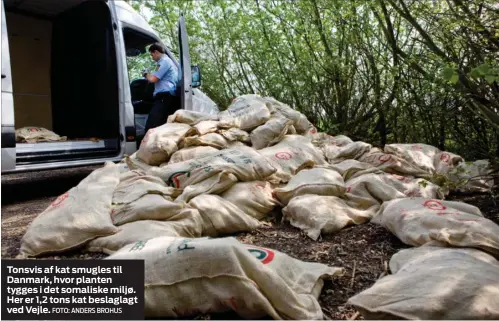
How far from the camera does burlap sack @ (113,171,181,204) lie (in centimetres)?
263

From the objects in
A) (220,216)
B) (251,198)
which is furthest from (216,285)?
(251,198)

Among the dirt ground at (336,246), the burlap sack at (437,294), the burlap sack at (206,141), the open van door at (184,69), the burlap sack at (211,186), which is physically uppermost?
the open van door at (184,69)

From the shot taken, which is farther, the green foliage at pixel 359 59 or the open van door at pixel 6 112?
the green foliage at pixel 359 59

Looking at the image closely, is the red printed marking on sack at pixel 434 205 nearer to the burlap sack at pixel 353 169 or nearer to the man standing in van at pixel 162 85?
the burlap sack at pixel 353 169

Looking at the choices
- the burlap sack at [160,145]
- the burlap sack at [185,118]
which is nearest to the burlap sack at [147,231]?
the burlap sack at [160,145]

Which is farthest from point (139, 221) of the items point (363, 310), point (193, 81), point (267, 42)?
point (267, 42)

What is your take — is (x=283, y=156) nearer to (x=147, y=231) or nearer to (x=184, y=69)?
(x=147, y=231)

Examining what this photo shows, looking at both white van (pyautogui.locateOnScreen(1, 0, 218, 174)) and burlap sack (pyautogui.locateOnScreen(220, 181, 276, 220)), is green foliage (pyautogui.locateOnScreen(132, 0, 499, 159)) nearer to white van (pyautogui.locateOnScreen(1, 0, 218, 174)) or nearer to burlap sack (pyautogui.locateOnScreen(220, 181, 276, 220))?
white van (pyautogui.locateOnScreen(1, 0, 218, 174))

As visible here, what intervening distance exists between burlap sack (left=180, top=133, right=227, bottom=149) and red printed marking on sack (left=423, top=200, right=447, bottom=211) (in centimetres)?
175

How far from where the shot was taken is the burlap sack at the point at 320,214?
2.65 meters

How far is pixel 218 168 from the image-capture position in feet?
9.58

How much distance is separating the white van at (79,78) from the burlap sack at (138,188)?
1384mm

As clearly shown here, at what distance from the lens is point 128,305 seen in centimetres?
155

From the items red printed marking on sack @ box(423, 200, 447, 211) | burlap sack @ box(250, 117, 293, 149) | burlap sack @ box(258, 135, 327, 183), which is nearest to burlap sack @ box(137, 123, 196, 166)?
burlap sack @ box(250, 117, 293, 149)
